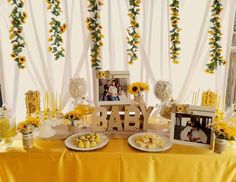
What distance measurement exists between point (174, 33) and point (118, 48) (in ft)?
1.71

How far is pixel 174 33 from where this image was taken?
205 cm

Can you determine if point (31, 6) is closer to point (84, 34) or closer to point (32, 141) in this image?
point (84, 34)

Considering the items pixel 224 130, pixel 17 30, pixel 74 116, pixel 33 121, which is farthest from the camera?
pixel 17 30

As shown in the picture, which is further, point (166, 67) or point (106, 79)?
point (166, 67)

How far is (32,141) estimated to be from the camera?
1.28 m

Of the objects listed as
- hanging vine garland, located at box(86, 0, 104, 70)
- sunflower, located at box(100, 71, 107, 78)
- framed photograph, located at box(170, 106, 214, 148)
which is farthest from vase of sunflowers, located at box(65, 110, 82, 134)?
hanging vine garland, located at box(86, 0, 104, 70)

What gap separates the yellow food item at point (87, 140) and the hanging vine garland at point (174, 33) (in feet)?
3.82

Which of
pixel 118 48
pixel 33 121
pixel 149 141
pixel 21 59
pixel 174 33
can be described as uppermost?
pixel 174 33

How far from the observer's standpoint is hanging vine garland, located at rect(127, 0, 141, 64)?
6.59 feet

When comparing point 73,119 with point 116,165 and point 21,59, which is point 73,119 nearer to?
point 116,165

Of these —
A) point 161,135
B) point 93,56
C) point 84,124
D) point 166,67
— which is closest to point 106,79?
point 84,124

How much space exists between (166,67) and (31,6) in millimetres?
1359

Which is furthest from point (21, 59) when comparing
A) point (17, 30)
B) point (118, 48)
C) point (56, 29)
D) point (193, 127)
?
point (193, 127)

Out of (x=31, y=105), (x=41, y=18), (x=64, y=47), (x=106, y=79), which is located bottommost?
(x=31, y=105)
